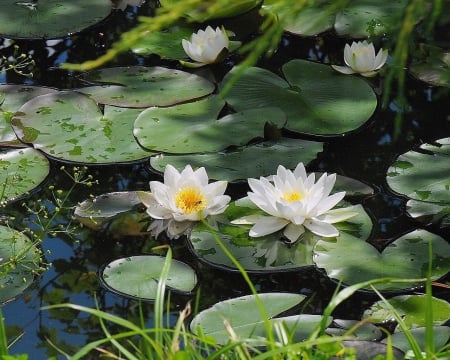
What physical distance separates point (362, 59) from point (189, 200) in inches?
37.7

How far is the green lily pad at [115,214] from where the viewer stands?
7.79ft

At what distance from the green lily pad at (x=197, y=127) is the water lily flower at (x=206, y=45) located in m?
0.32

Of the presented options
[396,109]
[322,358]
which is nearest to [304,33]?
[396,109]

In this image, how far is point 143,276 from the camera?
216 centimetres

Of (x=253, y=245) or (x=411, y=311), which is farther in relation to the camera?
(x=253, y=245)

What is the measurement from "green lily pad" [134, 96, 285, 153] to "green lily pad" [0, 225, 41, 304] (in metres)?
0.54

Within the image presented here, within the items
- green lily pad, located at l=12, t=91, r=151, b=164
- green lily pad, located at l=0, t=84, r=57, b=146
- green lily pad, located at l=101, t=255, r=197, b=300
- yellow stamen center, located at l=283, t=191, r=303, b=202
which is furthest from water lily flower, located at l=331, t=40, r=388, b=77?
green lily pad, located at l=101, t=255, r=197, b=300

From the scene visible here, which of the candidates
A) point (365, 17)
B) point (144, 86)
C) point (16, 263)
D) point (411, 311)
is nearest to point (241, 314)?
point (411, 311)

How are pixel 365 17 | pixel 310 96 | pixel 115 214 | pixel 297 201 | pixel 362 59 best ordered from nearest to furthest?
1. pixel 297 201
2. pixel 115 214
3. pixel 310 96
4. pixel 362 59
5. pixel 365 17

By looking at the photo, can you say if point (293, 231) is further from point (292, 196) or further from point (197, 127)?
point (197, 127)

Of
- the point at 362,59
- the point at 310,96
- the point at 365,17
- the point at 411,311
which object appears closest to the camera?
the point at 411,311

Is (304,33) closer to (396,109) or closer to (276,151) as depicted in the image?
(396,109)

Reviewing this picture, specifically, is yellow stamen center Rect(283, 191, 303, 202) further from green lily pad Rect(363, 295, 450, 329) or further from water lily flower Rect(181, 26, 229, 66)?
water lily flower Rect(181, 26, 229, 66)

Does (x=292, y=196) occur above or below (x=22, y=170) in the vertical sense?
above
